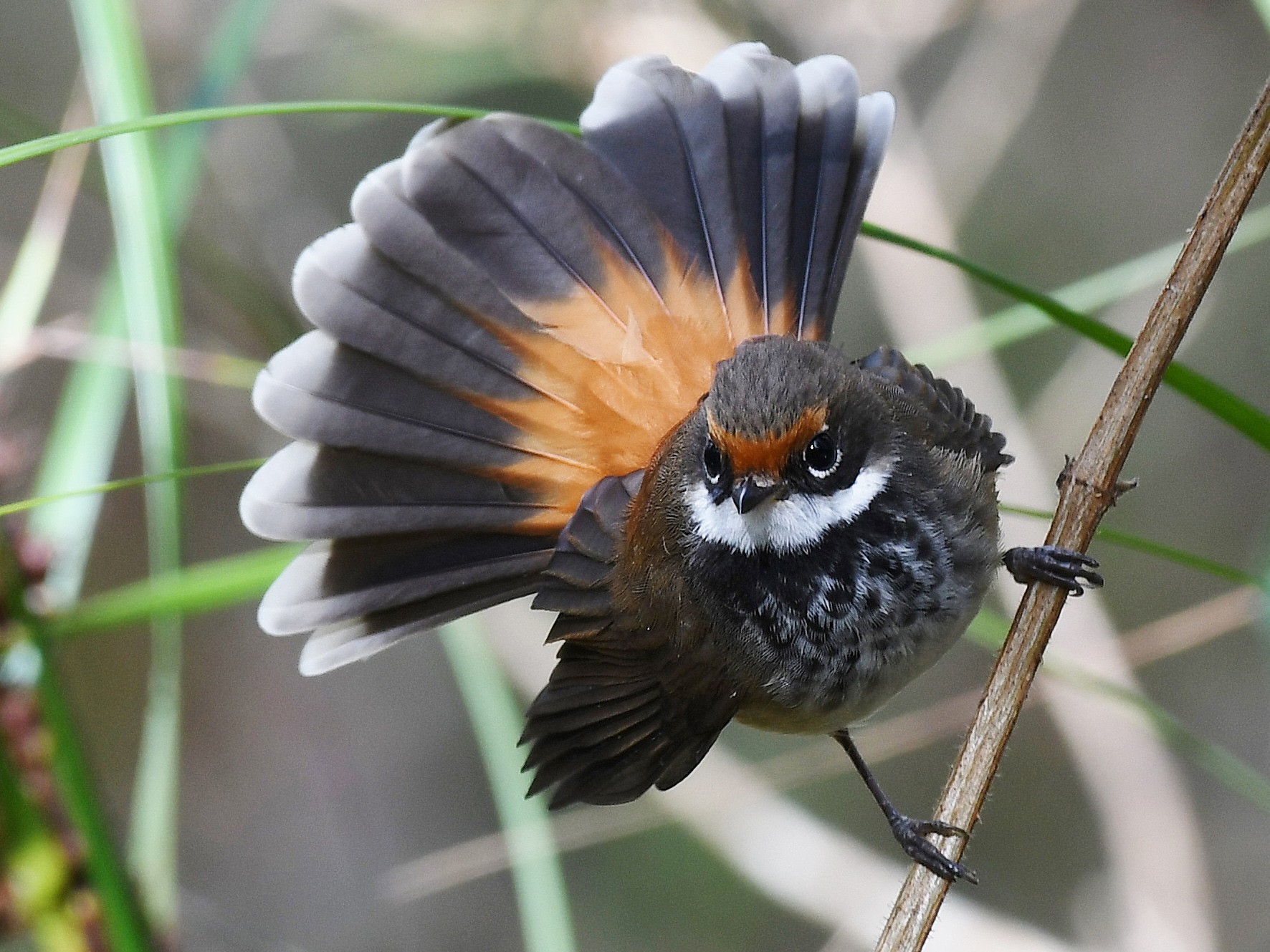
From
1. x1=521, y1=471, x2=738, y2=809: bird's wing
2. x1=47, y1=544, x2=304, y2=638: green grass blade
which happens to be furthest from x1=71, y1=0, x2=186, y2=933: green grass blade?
x1=521, y1=471, x2=738, y2=809: bird's wing

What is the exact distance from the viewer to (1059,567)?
2135 millimetres

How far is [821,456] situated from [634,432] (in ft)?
1.78

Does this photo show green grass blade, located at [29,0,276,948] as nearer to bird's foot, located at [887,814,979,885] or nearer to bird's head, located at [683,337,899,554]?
bird's head, located at [683,337,899,554]

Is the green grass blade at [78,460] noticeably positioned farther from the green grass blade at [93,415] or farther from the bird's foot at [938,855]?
the bird's foot at [938,855]

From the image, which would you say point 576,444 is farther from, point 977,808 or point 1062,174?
point 1062,174

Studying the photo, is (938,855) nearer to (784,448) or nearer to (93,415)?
(784,448)

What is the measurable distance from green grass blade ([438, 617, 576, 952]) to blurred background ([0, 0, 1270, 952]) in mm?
1788

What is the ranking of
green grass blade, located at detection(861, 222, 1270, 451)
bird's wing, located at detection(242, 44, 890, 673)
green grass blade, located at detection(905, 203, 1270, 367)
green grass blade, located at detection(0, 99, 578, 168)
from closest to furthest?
green grass blade, located at detection(0, 99, 578, 168) < green grass blade, located at detection(861, 222, 1270, 451) < green grass blade, located at detection(905, 203, 1270, 367) < bird's wing, located at detection(242, 44, 890, 673)

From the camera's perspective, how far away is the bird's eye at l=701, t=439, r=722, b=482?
2.40m

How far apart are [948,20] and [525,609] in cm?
242

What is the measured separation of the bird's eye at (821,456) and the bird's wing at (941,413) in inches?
12.4

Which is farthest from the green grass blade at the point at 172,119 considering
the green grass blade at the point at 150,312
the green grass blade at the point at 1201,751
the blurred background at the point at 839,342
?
the blurred background at the point at 839,342

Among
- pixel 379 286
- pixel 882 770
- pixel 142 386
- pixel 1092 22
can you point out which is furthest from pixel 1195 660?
pixel 142 386

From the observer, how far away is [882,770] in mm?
5316
